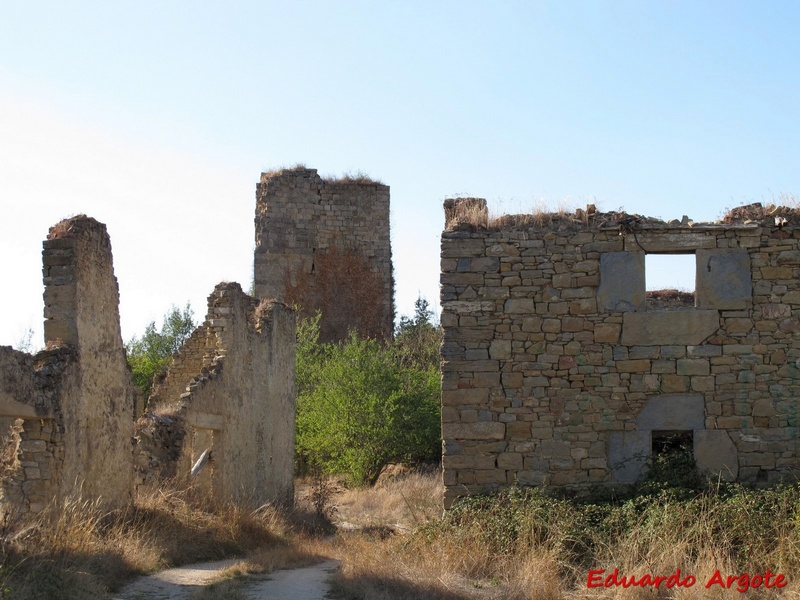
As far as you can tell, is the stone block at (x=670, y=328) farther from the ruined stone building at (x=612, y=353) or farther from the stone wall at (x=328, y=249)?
the stone wall at (x=328, y=249)

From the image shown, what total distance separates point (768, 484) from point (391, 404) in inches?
424

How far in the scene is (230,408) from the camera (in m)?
13.3

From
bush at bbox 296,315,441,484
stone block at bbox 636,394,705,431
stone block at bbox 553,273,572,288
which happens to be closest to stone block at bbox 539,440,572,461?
stone block at bbox 636,394,705,431

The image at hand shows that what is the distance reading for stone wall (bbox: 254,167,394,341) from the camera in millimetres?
24953

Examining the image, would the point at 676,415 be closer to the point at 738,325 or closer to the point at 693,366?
the point at 693,366

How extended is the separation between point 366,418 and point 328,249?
6851 millimetres

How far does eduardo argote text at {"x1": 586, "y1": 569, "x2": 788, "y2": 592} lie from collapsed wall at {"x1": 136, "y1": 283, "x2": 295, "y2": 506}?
5837mm

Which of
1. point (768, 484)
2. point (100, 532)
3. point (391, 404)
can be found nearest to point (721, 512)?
point (768, 484)

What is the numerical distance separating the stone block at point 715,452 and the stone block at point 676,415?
121 millimetres

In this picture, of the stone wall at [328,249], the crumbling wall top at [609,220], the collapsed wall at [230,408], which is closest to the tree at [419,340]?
the stone wall at [328,249]

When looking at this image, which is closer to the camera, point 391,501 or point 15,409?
point 15,409

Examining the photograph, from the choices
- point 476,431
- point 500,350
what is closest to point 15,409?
point 476,431

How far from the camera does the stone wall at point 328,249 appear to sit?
24953mm

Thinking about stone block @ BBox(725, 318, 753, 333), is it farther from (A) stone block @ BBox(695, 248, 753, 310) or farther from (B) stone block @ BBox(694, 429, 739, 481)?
(B) stone block @ BBox(694, 429, 739, 481)
